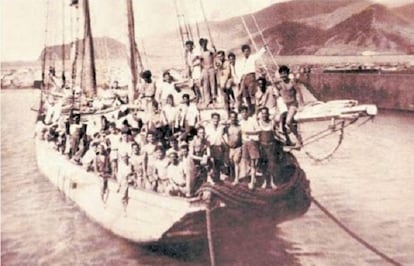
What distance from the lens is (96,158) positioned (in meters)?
3.98

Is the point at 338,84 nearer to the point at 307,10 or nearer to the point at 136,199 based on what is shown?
the point at 307,10

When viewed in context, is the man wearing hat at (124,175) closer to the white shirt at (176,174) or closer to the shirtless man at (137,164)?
the shirtless man at (137,164)

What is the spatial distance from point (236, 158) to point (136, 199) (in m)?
0.69

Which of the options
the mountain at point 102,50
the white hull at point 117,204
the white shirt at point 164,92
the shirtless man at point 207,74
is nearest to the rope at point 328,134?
the shirtless man at point 207,74

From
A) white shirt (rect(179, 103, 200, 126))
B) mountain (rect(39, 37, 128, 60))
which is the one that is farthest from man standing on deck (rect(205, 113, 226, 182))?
mountain (rect(39, 37, 128, 60))

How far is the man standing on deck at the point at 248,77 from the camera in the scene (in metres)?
3.91

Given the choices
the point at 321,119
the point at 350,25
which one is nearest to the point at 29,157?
the point at 321,119

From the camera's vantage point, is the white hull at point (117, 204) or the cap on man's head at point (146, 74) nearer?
the white hull at point (117, 204)

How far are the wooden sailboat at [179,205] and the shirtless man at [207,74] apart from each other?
568mm

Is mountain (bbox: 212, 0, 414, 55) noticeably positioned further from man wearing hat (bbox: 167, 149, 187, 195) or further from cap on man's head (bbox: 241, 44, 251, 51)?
man wearing hat (bbox: 167, 149, 187, 195)

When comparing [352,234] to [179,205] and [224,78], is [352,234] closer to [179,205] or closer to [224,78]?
[179,205]

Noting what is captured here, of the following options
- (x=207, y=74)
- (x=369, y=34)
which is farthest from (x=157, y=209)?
(x=369, y=34)

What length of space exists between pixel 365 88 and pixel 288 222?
102 cm

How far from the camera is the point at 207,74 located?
156 inches
